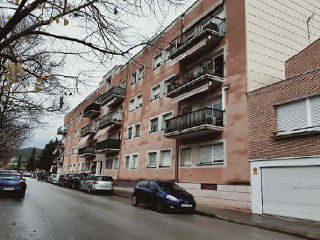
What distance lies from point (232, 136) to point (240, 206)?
12.2ft

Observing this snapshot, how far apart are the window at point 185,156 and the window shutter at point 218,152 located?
238 centimetres

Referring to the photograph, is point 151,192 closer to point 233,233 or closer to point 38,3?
point 233,233

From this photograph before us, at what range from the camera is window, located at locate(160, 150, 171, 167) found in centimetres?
2000

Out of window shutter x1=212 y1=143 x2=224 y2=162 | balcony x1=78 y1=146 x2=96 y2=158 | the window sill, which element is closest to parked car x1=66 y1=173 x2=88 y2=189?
balcony x1=78 y1=146 x2=96 y2=158

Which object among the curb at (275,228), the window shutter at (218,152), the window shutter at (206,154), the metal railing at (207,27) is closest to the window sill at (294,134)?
the window shutter at (218,152)

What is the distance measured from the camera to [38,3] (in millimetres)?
5523

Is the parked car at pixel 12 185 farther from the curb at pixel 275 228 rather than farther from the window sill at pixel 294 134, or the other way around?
the window sill at pixel 294 134

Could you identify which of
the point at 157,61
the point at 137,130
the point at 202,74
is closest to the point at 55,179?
the point at 137,130

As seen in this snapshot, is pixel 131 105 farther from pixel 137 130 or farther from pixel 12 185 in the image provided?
pixel 12 185

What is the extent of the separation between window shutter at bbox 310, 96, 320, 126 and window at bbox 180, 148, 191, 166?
8484 millimetres

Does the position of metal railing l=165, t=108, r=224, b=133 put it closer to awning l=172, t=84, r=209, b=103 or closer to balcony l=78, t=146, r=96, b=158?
awning l=172, t=84, r=209, b=103

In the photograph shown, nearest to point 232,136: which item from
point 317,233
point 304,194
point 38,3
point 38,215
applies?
point 304,194

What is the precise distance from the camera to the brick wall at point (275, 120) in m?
11.2

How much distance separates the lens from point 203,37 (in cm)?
1702
